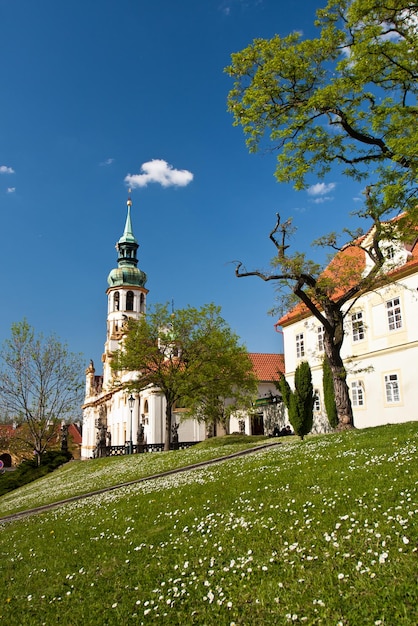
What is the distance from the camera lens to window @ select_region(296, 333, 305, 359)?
118 ft

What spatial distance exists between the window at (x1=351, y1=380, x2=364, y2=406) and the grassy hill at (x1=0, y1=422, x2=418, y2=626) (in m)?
17.3

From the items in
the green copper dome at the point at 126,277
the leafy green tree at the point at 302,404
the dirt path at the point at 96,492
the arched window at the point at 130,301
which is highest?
the green copper dome at the point at 126,277

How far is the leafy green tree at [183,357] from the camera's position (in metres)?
36.3

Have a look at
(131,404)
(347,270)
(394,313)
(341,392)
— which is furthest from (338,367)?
(131,404)

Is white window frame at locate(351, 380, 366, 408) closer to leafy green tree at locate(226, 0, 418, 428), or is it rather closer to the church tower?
leafy green tree at locate(226, 0, 418, 428)

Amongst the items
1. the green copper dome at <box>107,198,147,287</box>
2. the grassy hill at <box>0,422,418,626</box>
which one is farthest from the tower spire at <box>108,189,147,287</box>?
the grassy hill at <box>0,422,418,626</box>

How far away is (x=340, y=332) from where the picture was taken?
2038 cm

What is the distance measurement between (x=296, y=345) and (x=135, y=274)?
46104 mm

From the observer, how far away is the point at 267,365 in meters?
53.8

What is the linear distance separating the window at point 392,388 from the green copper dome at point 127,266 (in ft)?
180

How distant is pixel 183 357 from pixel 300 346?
29.1 feet

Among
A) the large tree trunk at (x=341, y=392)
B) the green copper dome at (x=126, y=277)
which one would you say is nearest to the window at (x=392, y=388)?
the large tree trunk at (x=341, y=392)

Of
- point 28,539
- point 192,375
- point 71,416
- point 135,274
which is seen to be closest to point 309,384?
point 192,375

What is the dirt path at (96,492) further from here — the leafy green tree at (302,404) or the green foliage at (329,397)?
the green foliage at (329,397)
